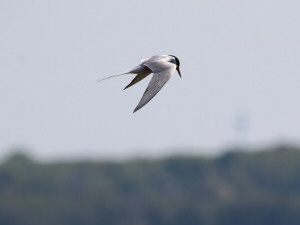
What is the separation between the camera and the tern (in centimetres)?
2138

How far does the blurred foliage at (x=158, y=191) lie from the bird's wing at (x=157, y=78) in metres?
84.6

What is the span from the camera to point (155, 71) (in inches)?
879

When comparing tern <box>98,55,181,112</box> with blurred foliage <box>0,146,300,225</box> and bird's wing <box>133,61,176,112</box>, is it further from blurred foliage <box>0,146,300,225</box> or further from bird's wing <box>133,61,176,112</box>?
blurred foliage <box>0,146,300,225</box>

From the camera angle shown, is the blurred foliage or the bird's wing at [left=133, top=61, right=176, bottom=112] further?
the blurred foliage

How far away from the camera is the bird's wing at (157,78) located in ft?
69.6

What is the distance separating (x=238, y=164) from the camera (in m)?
133

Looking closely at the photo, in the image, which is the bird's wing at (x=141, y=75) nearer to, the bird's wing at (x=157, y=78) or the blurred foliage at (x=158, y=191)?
the bird's wing at (x=157, y=78)

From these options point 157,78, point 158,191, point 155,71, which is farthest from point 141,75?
point 158,191

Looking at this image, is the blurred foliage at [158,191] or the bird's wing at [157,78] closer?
the bird's wing at [157,78]

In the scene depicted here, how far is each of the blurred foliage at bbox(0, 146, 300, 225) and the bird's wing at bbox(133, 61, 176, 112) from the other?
84.6 m

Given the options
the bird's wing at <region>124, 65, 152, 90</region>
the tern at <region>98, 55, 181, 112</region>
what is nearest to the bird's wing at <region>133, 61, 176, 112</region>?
the tern at <region>98, 55, 181, 112</region>

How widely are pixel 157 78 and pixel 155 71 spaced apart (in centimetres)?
35

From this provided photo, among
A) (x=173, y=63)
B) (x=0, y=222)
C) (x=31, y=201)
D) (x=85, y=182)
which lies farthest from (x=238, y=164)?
(x=173, y=63)

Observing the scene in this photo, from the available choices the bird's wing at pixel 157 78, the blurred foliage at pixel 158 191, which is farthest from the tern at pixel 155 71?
the blurred foliage at pixel 158 191
